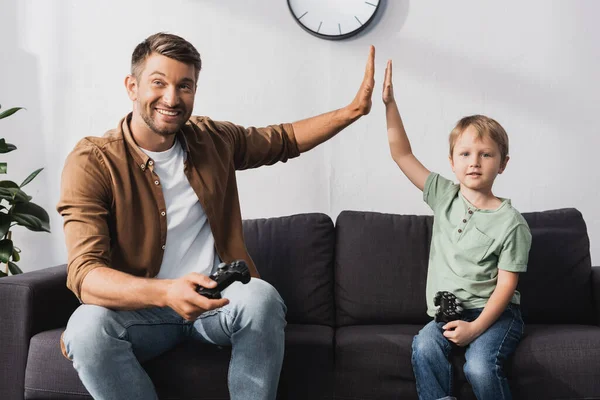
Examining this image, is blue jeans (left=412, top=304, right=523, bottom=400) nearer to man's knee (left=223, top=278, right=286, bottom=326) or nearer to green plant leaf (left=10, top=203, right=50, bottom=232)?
man's knee (left=223, top=278, right=286, bottom=326)

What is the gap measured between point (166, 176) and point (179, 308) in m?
0.53

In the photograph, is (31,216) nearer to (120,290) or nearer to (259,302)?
(120,290)

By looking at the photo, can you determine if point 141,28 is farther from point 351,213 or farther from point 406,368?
point 406,368

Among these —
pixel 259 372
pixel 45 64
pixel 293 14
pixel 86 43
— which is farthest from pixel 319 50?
pixel 259 372

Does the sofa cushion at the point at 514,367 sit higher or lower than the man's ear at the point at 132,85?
lower

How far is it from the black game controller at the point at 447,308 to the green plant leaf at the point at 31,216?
1.56 m

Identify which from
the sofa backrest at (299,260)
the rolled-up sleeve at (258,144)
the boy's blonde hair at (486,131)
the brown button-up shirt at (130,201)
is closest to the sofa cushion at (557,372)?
the boy's blonde hair at (486,131)

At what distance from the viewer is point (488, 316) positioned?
193 cm

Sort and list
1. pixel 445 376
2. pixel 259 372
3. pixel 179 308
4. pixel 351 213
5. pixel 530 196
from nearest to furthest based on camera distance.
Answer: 1. pixel 179 308
2. pixel 259 372
3. pixel 445 376
4. pixel 351 213
5. pixel 530 196

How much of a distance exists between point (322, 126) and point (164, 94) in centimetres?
54

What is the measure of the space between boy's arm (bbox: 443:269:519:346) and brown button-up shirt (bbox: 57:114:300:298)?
1.97ft

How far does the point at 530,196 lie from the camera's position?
2.79 meters

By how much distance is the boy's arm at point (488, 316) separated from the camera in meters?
1.90

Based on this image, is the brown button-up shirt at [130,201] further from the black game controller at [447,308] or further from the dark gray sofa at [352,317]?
the black game controller at [447,308]
